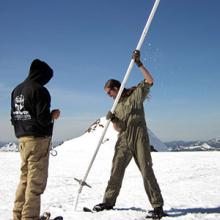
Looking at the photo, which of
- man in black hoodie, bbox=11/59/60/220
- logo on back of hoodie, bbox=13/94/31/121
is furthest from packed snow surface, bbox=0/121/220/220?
logo on back of hoodie, bbox=13/94/31/121

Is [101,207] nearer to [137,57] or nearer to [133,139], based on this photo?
[133,139]

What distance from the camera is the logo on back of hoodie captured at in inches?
196

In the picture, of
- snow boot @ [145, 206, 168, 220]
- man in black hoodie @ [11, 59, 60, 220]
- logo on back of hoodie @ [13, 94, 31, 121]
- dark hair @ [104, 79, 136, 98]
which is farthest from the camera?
dark hair @ [104, 79, 136, 98]

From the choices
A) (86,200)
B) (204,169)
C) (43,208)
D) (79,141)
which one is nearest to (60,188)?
(86,200)

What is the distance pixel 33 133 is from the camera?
493 centimetres

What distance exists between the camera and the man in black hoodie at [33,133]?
191 inches

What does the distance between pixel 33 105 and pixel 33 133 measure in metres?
0.36

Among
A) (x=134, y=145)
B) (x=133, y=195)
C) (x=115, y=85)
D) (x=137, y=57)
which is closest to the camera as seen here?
(x=137, y=57)

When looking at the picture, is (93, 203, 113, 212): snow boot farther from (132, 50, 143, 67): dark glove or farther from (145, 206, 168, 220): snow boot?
(132, 50, 143, 67): dark glove

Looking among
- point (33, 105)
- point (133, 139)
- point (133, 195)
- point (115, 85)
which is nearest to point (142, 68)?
point (115, 85)

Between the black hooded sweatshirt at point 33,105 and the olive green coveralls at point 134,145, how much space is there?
1.50 metres

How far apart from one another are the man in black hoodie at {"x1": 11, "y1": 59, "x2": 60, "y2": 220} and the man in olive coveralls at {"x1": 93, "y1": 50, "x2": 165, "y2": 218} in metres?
1.40

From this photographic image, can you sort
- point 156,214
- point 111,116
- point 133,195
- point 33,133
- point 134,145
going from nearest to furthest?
point 33,133 < point 156,214 < point 134,145 < point 111,116 < point 133,195

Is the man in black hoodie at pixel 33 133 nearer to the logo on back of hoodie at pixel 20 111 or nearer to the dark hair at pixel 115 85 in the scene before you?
the logo on back of hoodie at pixel 20 111
